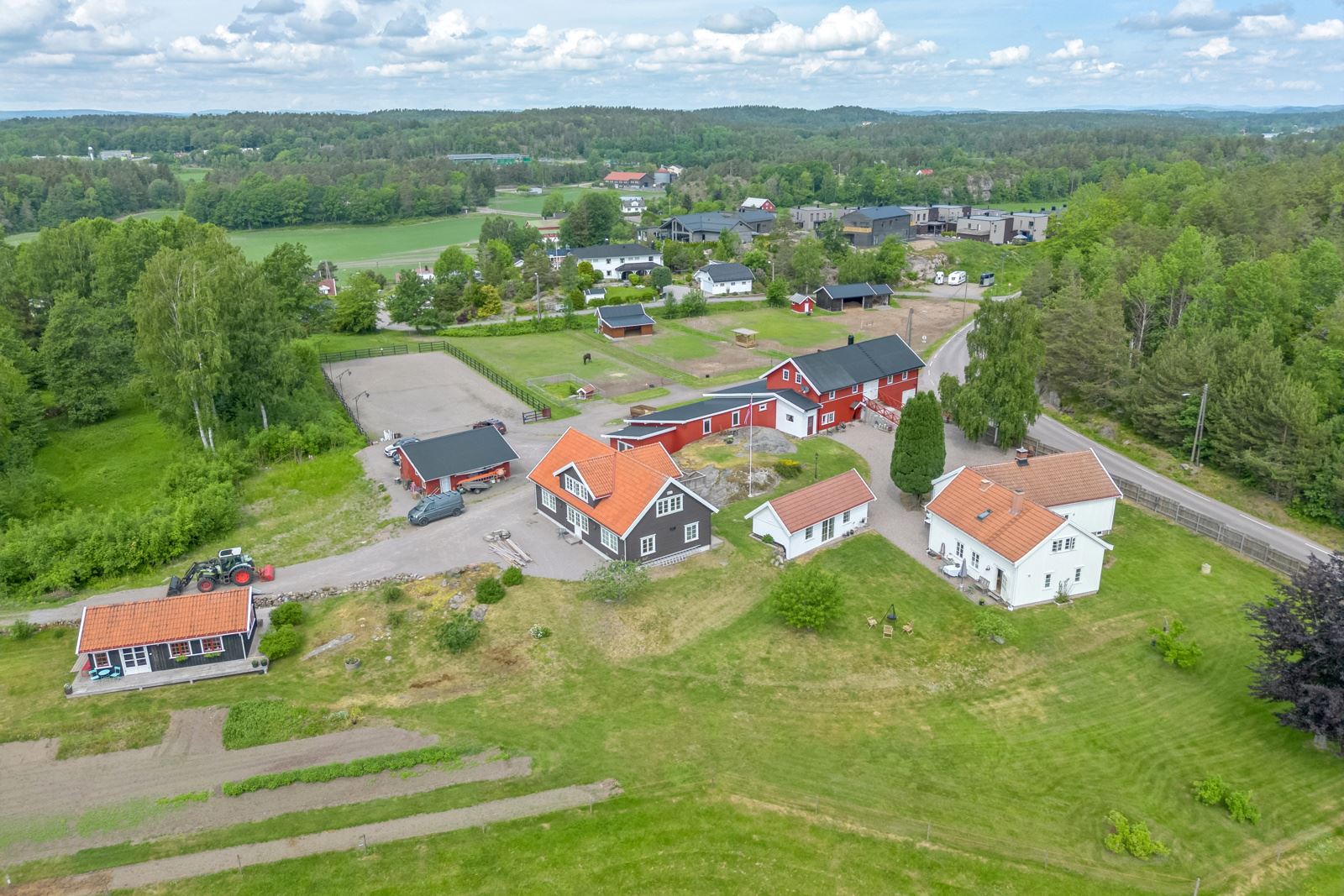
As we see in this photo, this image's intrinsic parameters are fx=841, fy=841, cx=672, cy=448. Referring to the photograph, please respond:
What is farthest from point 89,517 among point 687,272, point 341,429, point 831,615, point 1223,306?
point 687,272

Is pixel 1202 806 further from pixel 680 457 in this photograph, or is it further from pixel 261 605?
pixel 261 605

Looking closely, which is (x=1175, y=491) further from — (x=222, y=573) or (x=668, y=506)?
(x=222, y=573)

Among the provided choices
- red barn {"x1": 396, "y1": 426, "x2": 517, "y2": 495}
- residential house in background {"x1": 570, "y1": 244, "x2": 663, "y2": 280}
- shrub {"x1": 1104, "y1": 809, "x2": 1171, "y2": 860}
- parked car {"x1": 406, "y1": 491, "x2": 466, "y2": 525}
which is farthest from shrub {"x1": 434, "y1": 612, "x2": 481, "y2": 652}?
residential house in background {"x1": 570, "y1": 244, "x2": 663, "y2": 280}

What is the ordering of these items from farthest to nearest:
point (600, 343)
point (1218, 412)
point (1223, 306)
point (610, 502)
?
point (600, 343), point (1223, 306), point (1218, 412), point (610, 502)

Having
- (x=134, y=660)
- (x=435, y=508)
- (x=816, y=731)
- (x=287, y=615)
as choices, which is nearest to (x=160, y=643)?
(x=134, y=660)

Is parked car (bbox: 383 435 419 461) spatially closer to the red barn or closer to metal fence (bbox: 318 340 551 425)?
the red barn

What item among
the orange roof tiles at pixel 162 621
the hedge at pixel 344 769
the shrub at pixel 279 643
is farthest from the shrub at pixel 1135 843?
the orange roof tiles at pixel 162 621
